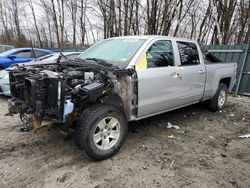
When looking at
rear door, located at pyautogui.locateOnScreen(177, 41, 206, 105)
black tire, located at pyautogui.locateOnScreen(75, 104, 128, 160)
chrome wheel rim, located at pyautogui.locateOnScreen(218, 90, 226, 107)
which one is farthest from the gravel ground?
chrome wheel rim, located at pyautogui.locateOnScreen(218, 90, 226, 107)

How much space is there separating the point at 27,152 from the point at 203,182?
2615 millimetres

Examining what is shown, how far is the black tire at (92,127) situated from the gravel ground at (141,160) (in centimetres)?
16

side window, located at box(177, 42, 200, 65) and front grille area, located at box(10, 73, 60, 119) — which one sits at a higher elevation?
side window, located at box(177, 42, 200, 65)

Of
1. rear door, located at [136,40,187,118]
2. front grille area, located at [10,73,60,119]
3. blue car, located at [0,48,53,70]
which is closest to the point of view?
front grille area, located at [10,73,60,119]

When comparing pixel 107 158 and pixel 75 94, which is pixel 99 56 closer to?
pixel 75 94

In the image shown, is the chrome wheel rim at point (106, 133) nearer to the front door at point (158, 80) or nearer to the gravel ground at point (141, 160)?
the gravel ground at point (141, 160)

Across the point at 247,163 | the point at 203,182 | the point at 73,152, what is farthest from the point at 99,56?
the point at 247,163

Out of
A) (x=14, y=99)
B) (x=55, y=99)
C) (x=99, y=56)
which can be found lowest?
(x=14, y=99)

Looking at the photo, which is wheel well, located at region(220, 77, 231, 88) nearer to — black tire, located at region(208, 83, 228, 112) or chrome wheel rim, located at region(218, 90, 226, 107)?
black tire, located at region(208, 83, 228, 112)

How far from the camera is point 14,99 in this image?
3578 mm

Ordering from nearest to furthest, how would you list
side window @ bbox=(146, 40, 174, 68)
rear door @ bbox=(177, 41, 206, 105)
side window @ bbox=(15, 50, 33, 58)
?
side window @ bbox=(146, 40, 174, 68), rear door @ bbox=(177, 41, 206, 105), side window @ bbox=(15, 50, 33, 58)

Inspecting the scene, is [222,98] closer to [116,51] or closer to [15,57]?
[116,51]

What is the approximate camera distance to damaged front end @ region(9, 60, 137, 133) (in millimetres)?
2906

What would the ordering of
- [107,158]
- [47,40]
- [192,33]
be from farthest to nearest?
[47,40], [192,33], [107,158]
